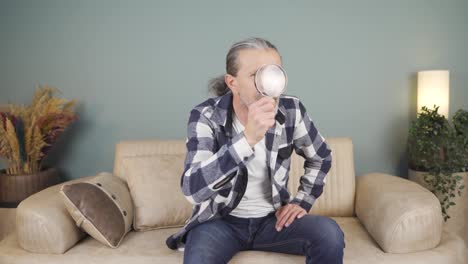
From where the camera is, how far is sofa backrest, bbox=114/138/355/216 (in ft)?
7.11

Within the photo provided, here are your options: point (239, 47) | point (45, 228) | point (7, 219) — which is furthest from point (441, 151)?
point (7, 219)

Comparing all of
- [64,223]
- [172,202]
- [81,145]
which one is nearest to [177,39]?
[81,145]

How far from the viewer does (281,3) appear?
2.60m

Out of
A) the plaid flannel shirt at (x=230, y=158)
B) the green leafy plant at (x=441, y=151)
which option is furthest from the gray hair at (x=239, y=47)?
the green leafy plant at (x=441, y=151)

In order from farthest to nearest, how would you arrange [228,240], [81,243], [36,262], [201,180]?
[81,243] → [36,262] → [228,240] → [201,180]

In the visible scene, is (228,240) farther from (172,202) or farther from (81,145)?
(81,145)

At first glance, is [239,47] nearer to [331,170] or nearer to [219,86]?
[219,86]

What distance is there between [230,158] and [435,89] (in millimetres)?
1645

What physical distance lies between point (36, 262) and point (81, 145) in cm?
111

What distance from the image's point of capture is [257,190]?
1574 millimetres

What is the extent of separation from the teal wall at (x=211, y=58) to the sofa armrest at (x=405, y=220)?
84 centimetres

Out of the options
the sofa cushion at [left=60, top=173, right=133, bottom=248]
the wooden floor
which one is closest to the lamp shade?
the sofa cushion at [left=60, top=173, right=133, bottom=248]

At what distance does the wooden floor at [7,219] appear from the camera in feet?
7.61

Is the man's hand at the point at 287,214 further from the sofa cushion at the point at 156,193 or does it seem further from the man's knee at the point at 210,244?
the sofa cushion at the point at 156,193
